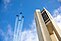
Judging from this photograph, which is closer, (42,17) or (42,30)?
(42,30)

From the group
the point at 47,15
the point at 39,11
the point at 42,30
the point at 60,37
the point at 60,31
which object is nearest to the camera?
the point at 60,37

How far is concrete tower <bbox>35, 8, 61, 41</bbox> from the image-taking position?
13.2 meters

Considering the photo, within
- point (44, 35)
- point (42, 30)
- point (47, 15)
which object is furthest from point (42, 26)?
point (47, 15)

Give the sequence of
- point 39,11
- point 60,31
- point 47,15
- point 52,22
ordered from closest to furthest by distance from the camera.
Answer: point 60,31 → point 52,22 → point 47,15 → point 39,11

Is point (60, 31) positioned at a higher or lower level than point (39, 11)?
lower

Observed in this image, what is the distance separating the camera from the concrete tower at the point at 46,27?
1322 cm

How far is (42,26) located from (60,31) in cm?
266

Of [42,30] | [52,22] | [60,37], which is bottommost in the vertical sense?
[60,37]

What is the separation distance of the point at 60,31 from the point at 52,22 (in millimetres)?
2538

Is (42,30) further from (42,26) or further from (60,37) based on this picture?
(60,37)

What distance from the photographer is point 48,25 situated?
16062 mm

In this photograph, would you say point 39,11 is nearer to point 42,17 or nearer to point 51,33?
point 42,17

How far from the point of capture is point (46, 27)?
625 inches

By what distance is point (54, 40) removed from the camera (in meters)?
15.5
